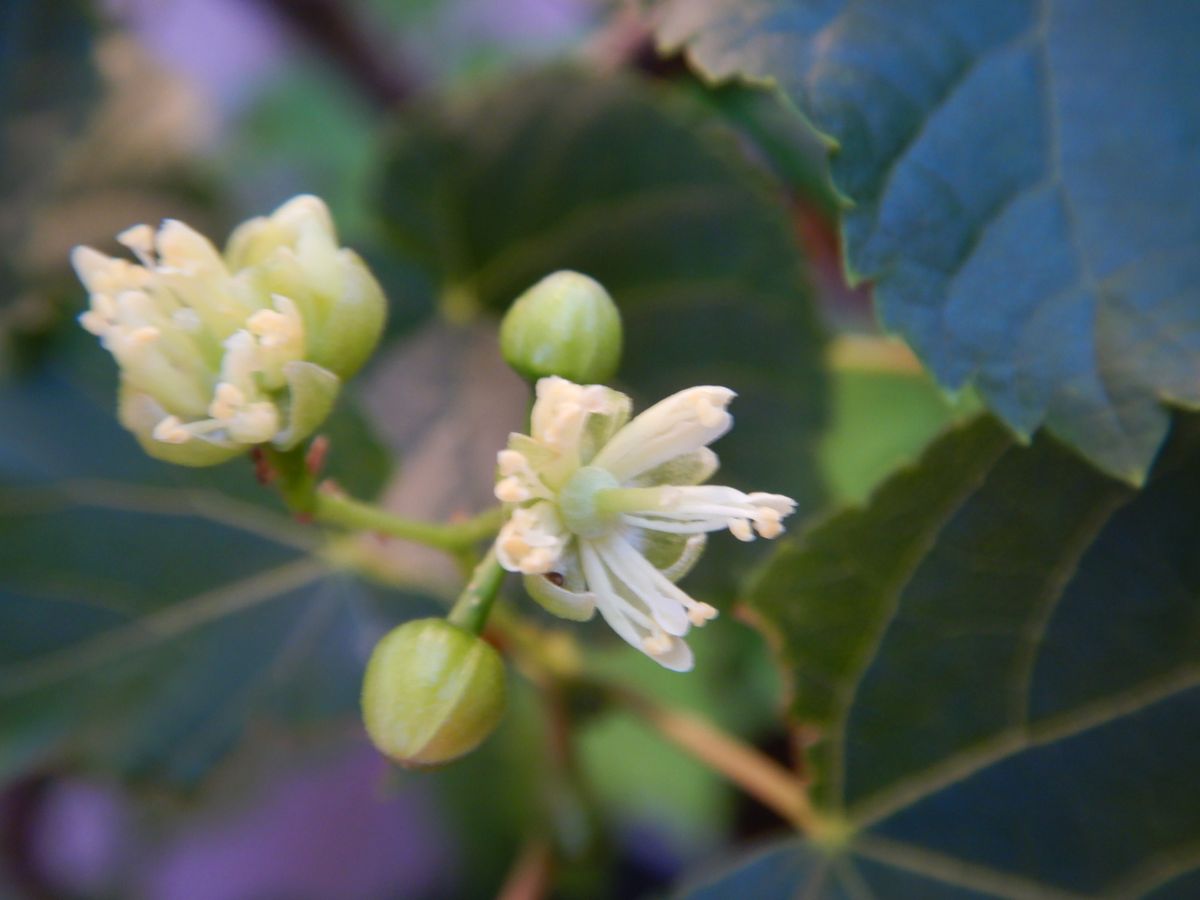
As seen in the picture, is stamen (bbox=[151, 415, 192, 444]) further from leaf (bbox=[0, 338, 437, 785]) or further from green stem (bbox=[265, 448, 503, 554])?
leaf (bbox=[0, 338, 437, 785])

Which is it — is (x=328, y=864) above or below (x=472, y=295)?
below

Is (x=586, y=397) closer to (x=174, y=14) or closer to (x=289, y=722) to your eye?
(x=289, y=722)

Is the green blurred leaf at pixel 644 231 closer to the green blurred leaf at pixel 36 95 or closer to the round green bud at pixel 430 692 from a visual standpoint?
the green blurred leaf at pixel 36 95

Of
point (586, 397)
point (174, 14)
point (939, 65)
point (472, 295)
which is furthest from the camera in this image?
point (174, 14)

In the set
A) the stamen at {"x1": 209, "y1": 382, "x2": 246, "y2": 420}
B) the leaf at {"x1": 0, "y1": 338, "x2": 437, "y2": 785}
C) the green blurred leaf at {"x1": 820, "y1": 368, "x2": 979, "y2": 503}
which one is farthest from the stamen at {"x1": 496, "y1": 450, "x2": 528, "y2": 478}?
the green blurred leaf at {"x1": 820, "y1": 368, "x2": 979, "y2": 503}

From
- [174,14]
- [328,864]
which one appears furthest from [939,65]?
[174,14]
